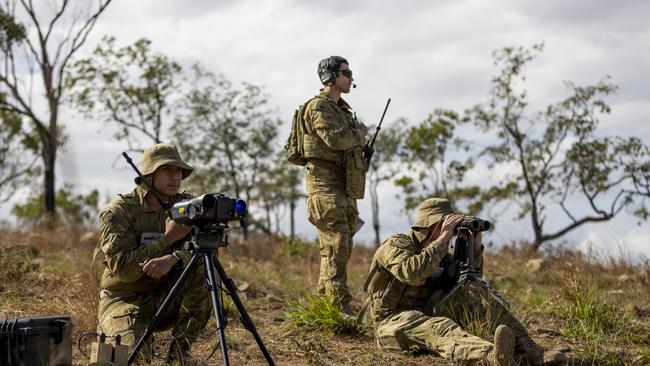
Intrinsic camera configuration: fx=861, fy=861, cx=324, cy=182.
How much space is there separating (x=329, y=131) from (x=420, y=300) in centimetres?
155

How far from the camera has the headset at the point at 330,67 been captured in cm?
695

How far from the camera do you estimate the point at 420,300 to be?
611 centimetres

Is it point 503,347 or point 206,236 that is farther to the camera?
point 503,347

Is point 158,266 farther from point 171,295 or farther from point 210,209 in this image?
point 210,209

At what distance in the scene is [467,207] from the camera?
2283 centimetres

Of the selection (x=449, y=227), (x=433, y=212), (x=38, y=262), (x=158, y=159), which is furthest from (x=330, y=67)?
(x=38, y=262)

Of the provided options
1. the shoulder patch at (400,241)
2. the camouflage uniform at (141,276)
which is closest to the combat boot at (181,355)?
the camouflage uniform at (141,276)

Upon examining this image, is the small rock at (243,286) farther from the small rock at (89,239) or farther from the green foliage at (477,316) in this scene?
the small rock at (89,239)

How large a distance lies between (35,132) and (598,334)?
25.4m

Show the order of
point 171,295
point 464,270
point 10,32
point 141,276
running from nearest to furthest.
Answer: point 171,295
point 141,276
point 464,270
point 10,32

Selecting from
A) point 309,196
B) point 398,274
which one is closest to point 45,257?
point 309,196

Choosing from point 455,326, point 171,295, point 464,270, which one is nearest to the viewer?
point 171,295

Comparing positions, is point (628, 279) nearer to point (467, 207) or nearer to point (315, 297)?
point (315, 297)

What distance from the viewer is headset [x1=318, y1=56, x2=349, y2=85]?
273 inches
